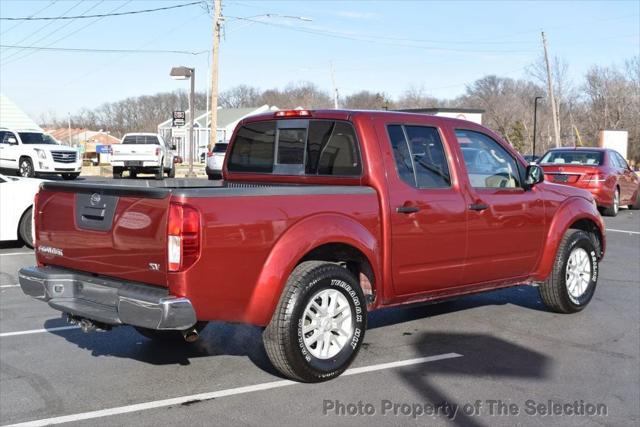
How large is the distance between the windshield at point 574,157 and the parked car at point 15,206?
1173 cm

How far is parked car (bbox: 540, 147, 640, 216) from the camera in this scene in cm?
1652

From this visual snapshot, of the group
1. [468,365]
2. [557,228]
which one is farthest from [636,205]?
[468,365]

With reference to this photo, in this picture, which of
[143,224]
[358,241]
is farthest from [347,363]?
[143,224]

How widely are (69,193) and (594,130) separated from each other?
62.5 m

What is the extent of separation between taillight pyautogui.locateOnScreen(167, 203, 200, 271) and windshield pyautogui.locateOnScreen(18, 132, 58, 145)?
25898mm

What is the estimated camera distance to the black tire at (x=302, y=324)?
15.3ft

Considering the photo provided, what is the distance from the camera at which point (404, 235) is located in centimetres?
544

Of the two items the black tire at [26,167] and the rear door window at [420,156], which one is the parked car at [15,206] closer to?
the rear door window at [420,156]

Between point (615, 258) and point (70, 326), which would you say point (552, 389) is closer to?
point (70, 326)

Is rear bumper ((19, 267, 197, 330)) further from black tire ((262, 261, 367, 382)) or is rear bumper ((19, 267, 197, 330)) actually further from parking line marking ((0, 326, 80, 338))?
parking line marking ((0, 326, 80, 338))

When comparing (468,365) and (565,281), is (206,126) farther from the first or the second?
(468,365)

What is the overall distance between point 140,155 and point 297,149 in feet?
80.7

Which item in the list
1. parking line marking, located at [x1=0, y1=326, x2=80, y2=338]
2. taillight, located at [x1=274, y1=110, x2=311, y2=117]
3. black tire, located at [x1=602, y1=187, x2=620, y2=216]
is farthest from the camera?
black tire, located at [x1=602, y1=187, x2=620, y2=216]

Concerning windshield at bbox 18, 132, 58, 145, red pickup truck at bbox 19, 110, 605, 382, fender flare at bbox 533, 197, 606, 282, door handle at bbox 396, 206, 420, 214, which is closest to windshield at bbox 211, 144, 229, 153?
windshield at bbox 18, 132, 58, 145
